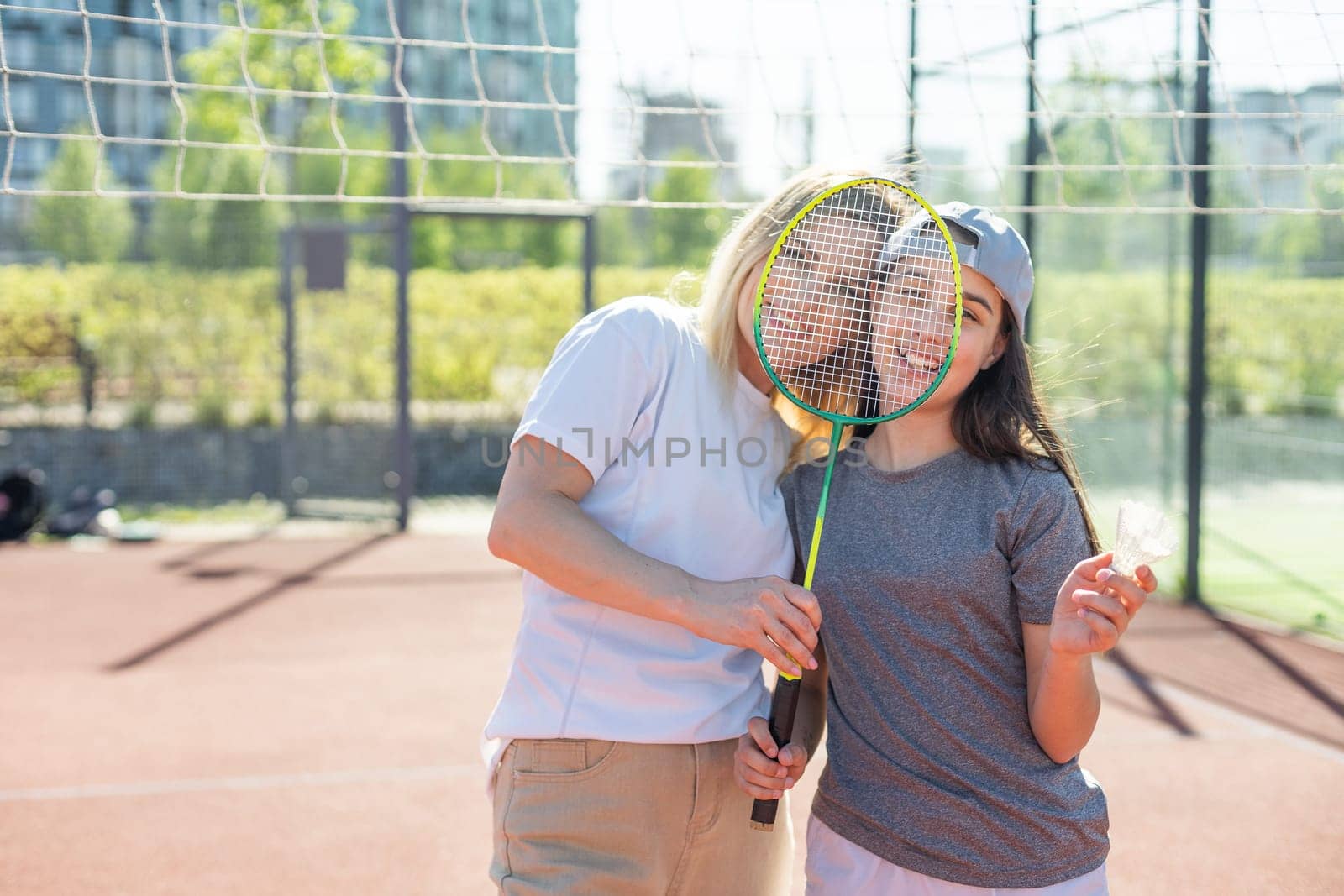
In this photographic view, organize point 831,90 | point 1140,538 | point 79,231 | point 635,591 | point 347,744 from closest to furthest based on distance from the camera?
1. point 1140,538
2. point 635,591
3. point 831,90
4. point 347,744
5. point 79,231

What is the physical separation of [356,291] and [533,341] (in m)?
1.93

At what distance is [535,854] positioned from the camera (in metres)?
2.09

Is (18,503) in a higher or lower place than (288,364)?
lower

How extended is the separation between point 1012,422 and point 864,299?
1.09ft

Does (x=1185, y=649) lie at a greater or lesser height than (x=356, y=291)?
lesser

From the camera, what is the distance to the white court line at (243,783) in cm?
488

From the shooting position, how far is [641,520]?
2143 mm

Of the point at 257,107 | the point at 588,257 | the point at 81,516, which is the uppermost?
the point at 257,107

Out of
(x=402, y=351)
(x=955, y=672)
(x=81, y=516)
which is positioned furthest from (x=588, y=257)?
(x=955, y=672)

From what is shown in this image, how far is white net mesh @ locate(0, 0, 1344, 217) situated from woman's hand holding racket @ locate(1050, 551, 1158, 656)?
0.89 metres

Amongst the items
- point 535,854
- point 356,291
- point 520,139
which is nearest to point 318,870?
point 535,854

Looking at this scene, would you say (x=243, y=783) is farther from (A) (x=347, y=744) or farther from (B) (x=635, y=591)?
(B) (x=635, y=591)

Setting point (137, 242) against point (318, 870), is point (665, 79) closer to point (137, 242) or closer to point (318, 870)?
point (137, 242)

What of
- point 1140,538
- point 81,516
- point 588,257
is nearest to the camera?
point 1140,538
